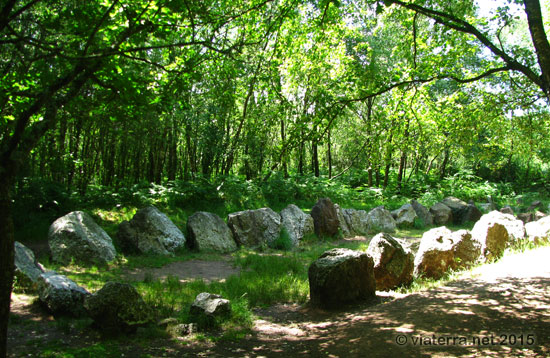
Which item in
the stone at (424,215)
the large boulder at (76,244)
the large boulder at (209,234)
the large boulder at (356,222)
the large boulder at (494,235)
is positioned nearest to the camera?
the large boulder at (76,244)

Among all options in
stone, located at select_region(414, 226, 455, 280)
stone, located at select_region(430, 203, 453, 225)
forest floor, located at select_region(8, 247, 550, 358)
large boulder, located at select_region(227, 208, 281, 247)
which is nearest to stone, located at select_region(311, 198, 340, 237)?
large boulder, located at select_region(227, 208, 281, 247)

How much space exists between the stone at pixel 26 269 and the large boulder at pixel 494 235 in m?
8.76

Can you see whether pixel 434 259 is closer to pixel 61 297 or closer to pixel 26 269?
pixel 61 297

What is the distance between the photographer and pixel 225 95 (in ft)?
20.6

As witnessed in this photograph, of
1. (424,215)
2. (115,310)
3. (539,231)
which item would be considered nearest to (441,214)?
(424,215)

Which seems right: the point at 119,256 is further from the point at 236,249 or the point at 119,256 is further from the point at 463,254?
the point at 463,254

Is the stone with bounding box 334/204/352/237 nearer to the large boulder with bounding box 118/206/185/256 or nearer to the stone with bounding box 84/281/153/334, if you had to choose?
the large boulder with bounding box 118/206/185/256

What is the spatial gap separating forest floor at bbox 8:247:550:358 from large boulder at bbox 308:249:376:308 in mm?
185

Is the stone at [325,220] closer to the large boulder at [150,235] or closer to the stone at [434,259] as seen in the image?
the large boulder at [150,235]

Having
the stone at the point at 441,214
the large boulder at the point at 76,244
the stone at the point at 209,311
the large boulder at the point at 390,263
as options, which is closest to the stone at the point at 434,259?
the large boulder at the point at 390,263

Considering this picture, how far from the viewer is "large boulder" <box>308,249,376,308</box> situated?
20.3 feet

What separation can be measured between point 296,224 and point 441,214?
8.25m

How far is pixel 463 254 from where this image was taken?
8.48m

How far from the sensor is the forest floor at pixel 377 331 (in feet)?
13.4
